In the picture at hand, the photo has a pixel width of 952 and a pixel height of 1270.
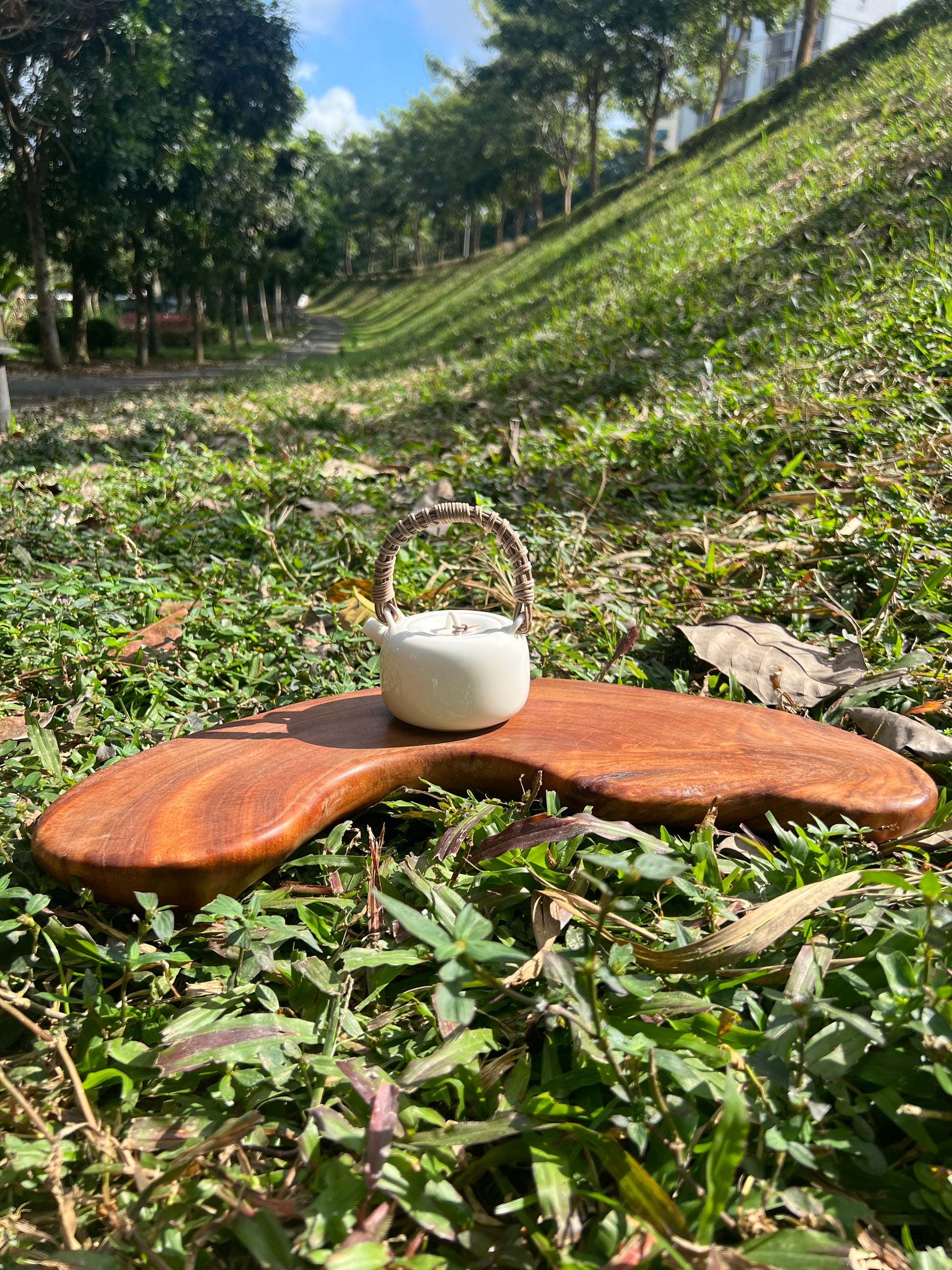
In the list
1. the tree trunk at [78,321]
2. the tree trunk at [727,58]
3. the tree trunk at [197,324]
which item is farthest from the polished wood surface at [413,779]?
the tree trunk at [727,58]

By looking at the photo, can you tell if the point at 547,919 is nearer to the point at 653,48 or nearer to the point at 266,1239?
the point at 266,1239

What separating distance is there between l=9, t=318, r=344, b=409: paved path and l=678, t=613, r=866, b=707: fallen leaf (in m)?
9.11

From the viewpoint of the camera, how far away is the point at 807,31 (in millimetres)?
16750

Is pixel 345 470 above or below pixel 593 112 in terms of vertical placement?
below

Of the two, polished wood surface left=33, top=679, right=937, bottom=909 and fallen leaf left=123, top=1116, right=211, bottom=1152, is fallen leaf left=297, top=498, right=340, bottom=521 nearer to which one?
polished wood surface left=33, top=679, right=937, bottom=909

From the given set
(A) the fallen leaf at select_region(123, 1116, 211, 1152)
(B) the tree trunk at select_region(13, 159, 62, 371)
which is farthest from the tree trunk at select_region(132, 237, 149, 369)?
(A) the fallen leaf at select_region(123, 1116, 211, 1152)

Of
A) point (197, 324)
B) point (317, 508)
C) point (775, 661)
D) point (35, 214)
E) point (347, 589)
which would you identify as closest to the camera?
point (775, 661)

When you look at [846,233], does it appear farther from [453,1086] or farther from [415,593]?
[453,1086]

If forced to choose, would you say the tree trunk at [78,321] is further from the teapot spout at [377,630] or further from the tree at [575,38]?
the teapot spout at [377,630]

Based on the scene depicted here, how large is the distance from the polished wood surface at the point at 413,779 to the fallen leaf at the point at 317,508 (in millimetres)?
1722

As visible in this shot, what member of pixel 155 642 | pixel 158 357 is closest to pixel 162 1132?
pixel 155 642

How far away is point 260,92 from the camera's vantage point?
1536 cm

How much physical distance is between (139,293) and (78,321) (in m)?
1.53

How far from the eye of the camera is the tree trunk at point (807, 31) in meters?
16.3
